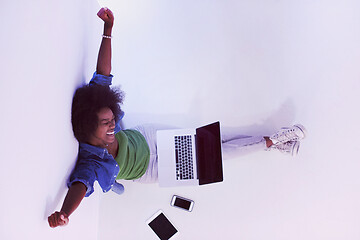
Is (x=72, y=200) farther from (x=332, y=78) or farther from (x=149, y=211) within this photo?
(x=332, y=78)

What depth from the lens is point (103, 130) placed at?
1.26m

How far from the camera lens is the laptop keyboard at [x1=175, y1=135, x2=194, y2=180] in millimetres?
1636

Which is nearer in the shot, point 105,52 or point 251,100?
point 105,52

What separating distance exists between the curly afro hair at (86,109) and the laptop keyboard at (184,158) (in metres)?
0.51

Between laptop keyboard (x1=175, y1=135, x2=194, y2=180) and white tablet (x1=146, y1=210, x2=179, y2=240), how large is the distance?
39cm

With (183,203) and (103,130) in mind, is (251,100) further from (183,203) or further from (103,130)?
(103,130)

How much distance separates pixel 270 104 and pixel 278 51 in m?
0.34

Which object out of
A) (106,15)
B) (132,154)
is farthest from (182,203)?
(106,15)

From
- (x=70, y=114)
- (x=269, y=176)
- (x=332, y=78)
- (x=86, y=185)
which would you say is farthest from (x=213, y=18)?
(x=86, y=185)

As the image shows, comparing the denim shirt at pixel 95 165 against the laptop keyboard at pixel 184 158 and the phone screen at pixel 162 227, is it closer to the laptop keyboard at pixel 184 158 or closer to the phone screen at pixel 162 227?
the laptop keyboard at pixel 184 158

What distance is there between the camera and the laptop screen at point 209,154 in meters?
1.57

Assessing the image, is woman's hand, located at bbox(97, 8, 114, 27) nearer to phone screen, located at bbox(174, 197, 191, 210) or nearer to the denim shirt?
the denim shirt

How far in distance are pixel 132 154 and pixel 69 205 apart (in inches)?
19.4

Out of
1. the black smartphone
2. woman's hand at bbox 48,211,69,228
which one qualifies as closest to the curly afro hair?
woman's hand at bbox 48,211,69,228
